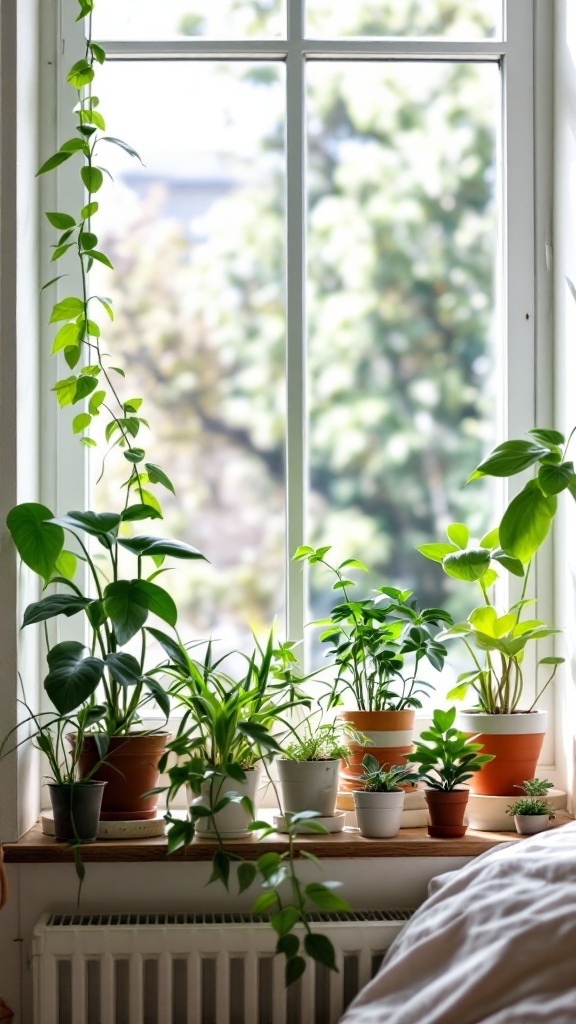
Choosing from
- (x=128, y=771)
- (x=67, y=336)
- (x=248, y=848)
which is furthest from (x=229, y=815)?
(x=67, y=336)

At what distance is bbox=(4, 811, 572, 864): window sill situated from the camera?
6.25 feet

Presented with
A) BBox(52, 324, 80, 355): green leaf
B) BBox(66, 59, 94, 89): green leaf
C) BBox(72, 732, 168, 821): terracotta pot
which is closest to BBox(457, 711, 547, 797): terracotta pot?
BBox(72, 732, 168, 821): terracotta pot

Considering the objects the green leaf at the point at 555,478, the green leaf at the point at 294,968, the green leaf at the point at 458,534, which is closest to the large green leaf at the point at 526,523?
the green leaf at the point at 555,478

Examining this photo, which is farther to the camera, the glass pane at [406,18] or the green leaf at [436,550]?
the glass pane at [406,18]

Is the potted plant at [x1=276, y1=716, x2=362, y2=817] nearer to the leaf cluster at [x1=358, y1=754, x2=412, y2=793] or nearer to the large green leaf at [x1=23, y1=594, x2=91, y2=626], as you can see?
the leaf cluster at [x1=358, y1=754, x2=412, y2=793]

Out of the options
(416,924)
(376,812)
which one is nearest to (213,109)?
(376,812)

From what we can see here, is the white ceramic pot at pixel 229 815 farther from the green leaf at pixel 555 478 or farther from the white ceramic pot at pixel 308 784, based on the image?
the green leaf at pixel 555 478

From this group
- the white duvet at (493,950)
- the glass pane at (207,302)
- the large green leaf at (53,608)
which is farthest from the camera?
the glass pane at (207,302)

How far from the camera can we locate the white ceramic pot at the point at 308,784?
1.98 m

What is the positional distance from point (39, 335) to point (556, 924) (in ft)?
5.03

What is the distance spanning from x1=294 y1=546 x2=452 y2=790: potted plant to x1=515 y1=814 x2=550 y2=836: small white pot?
9.9 inches

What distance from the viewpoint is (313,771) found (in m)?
1.98

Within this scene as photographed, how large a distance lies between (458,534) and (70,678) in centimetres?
87

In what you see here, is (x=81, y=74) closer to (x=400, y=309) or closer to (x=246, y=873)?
(x=400, y=309)
